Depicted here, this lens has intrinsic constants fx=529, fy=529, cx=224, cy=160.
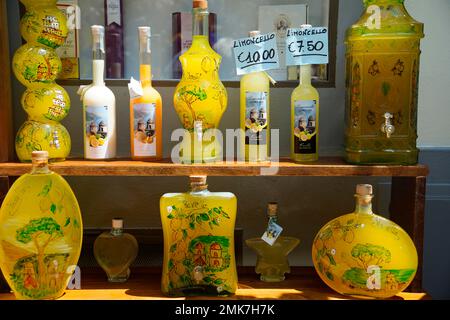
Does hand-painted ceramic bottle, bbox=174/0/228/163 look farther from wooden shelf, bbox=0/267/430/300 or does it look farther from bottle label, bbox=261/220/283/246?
wooden shelf, bbox=0/267/430/300

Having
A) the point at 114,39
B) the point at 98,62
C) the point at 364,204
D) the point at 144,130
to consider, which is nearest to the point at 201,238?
the point at 144,130

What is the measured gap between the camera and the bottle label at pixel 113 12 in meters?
1.70

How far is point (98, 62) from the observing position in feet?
5.05

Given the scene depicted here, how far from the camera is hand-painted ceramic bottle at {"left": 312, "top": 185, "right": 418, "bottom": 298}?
4.57 feet

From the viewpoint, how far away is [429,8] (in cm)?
173

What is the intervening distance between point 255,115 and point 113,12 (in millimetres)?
594

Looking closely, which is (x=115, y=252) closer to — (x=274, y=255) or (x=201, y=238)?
(x=201, y=238)

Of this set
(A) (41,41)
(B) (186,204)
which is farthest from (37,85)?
(B) (186,204)

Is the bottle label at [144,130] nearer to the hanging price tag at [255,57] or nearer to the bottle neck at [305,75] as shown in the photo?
the hanging price tag at [255,57]

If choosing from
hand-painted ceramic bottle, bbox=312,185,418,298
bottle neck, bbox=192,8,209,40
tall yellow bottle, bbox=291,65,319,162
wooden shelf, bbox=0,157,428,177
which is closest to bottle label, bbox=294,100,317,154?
tall yellow bottle, bbox=291,65,319,162

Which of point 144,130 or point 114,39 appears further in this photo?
point 114,39

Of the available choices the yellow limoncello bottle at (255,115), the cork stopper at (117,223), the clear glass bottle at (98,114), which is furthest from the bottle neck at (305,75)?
the cork stopper at (117,223)

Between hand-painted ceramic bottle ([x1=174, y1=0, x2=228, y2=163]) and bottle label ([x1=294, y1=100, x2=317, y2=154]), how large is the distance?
222 mm

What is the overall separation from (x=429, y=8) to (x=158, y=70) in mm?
907
